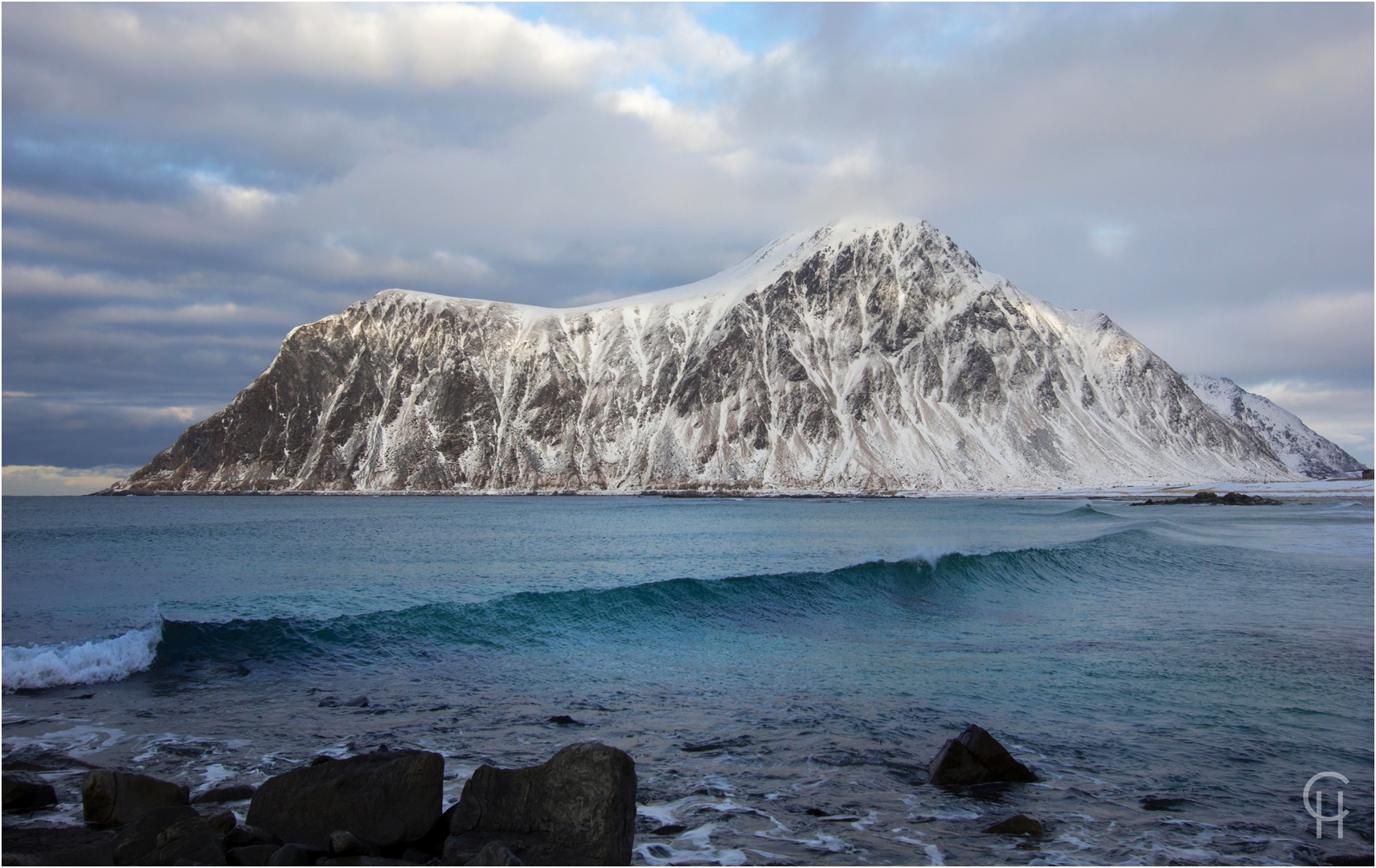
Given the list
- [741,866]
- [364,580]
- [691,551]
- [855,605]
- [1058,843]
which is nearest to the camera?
[741,866]

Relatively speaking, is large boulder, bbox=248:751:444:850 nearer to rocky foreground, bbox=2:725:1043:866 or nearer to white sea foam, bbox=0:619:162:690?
rocky foreground, bbox=2:725:1043:866

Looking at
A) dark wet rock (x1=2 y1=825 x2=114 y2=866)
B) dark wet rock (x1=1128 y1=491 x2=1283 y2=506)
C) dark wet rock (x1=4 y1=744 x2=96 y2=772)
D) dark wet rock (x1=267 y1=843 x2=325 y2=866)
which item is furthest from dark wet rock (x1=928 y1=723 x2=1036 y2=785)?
dark wet rock (x1=1128 y1=491 x2=1283 y2=506)

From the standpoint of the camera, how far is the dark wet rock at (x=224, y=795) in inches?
461

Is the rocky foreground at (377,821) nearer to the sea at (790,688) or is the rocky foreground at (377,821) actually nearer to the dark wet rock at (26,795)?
the dark wet rock at (26,795)

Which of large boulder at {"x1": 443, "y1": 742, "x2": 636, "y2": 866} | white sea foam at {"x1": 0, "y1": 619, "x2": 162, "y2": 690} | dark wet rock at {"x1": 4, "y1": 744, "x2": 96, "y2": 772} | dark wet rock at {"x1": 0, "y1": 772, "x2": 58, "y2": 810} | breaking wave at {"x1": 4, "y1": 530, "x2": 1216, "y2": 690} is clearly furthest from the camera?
breaking wave at {"x1": 4, "y1": 530, "x2": 1216, "y2": 690}

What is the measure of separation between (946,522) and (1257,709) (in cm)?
7450

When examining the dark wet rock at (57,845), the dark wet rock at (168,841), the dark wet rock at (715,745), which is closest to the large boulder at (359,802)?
the dark wet rock at (168,841)

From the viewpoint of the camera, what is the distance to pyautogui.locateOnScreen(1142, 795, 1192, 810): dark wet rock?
39.1 ft

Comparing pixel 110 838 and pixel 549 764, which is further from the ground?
pixel 549 764

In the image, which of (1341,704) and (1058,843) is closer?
(1058,843)

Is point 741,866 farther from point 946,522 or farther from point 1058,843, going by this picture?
point 946,522

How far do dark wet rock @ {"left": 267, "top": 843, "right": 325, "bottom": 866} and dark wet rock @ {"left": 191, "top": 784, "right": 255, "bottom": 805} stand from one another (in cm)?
341

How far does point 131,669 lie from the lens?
66.8 feet

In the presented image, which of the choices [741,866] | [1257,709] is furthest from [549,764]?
[1257,709]
